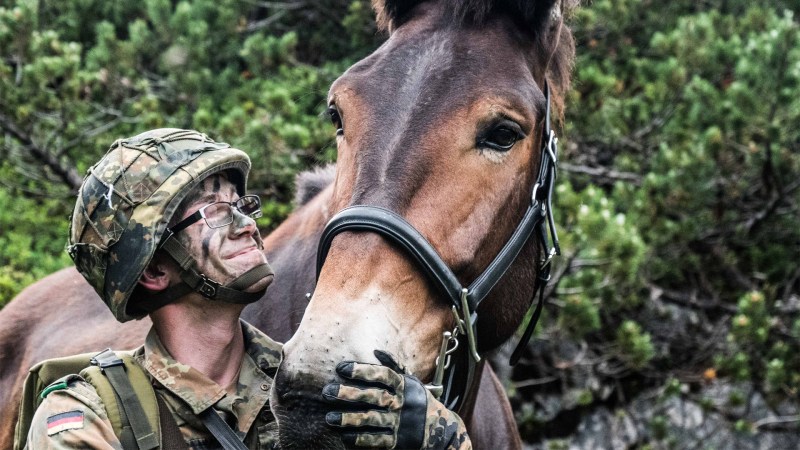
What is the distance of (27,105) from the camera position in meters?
5.77

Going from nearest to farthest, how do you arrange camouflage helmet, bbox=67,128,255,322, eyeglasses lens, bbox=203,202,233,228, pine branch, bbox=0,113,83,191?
camouflage helmet, bbox=67,128,255,322
eyeglasses lens, bbox=203,202,233,228
pine branch, bbox=0,113,83,191

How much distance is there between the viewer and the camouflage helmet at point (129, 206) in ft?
7.39

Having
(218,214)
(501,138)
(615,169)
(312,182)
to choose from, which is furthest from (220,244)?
(615,169)

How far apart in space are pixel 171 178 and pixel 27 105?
408cm

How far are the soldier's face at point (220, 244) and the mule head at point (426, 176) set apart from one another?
0.28 meters

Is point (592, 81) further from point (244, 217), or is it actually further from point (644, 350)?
point (244, 217)

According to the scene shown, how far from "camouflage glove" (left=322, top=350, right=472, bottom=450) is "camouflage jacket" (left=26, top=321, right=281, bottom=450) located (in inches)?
14.2

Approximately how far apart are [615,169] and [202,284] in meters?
5.26

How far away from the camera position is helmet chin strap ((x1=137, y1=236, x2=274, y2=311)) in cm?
228

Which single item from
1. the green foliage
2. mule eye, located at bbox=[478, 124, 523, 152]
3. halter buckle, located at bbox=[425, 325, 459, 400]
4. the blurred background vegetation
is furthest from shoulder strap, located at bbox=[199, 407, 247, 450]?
the green foliage

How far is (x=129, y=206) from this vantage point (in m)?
2.28

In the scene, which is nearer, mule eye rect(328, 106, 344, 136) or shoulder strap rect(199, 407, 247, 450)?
shoulder strap rect(199, 407, 247, 450)

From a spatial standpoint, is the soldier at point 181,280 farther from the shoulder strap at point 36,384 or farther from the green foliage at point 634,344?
the green foliage at point 634,344

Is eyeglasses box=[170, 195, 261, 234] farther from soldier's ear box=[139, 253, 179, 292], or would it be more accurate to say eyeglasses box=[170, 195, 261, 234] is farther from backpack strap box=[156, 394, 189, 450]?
backpack strap box=[156, 394, 189, 450]
